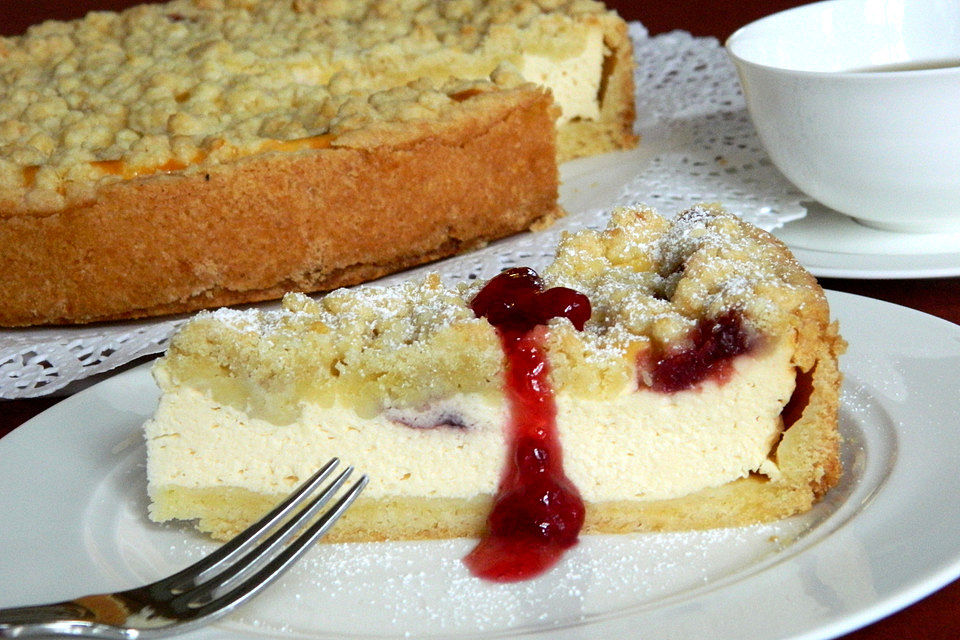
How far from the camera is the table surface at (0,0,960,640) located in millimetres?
1406

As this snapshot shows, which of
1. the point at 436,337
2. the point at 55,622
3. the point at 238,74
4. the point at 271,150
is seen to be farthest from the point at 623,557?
the point at 238,74

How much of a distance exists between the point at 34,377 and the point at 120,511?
0.60 metres

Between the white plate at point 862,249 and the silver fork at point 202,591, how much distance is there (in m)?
1.16

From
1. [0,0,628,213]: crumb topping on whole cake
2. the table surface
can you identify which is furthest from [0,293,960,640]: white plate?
[0,0,628,213]: crumb topping on whole cake

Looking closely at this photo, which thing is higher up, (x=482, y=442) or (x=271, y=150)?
(x=271, y=150)

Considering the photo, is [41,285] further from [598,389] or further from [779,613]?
[779,613]

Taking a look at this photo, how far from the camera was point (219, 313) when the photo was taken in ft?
5.62

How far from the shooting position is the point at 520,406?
1.64 metres

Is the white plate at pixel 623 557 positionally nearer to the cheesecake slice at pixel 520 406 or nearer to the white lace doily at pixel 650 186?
the cheesecake slice at pixel 520 406

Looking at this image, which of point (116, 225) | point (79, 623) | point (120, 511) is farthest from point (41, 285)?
point (79, 623)

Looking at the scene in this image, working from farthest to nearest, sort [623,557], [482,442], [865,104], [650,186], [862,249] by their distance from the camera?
[650,186], [862,249], [865,104], [482,442], [623,557]

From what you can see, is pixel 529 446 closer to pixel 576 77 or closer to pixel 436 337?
pixel 436 337

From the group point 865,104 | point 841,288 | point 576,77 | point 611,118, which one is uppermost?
point 865,104

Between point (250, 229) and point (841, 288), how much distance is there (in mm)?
1243
